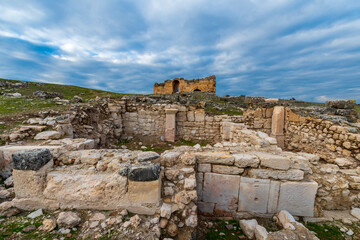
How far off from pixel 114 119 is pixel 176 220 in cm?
716

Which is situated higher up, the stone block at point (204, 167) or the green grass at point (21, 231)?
the stone block at point (204, 167)

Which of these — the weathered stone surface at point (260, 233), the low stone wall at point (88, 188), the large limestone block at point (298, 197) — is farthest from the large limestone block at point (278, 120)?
the low stone wall at point (88, 188)

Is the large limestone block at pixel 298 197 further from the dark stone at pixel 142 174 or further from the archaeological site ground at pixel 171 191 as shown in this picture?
the dark stone at pixel 142 174

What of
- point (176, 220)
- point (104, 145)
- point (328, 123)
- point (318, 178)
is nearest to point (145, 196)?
point (176, 220)

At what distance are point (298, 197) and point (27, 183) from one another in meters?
4.40

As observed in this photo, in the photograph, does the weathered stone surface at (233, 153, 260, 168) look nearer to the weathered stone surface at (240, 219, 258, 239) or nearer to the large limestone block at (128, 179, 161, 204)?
the weathered stone surface at (240, 219, 258, 239)

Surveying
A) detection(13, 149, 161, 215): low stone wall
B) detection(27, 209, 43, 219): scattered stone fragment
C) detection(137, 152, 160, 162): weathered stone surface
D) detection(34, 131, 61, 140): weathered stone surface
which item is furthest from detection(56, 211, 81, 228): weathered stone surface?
detection(34, 131, 61, 140): weathered stone surface

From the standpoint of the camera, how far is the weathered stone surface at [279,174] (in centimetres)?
278

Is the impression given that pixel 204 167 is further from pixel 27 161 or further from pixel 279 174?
pixel 27 161

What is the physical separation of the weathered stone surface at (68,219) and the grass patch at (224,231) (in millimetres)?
1883

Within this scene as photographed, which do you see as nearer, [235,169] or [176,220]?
[176,220]

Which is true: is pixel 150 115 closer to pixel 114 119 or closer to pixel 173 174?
pixel 114 119

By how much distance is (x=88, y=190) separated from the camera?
84.4 inches

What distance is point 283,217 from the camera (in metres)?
2.63
